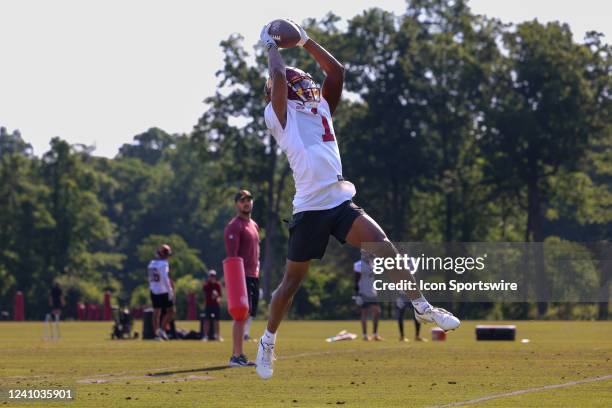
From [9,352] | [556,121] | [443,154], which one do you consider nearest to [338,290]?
[443,154]

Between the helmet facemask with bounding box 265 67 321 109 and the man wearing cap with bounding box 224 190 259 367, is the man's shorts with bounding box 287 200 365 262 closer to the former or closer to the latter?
the helmet facemask with bounding box 265 67 321 109

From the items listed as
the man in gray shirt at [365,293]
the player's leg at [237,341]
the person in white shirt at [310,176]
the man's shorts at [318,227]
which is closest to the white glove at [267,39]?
the person in white shirt at [310,176]

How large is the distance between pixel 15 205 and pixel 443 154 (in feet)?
101

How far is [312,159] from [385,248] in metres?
1.00

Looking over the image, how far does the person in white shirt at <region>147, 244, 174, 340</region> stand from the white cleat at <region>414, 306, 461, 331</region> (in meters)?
19.6

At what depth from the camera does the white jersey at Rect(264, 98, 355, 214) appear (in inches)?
442

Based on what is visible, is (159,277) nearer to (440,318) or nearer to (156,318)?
(156,318)

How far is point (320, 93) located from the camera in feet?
38.3

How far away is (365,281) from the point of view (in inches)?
1183

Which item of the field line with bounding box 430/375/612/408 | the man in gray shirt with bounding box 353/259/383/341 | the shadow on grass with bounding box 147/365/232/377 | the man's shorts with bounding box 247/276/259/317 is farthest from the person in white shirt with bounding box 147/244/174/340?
the field line with bounding box 430/375/612/408

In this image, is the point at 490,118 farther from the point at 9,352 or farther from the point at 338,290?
the point at 9,352

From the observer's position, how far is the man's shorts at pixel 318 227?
11188mm

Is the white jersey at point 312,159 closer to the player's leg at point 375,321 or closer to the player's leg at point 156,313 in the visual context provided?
the player's leg at point 375,321

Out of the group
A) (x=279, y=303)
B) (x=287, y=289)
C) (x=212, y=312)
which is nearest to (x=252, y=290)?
(x=279, y=303)
